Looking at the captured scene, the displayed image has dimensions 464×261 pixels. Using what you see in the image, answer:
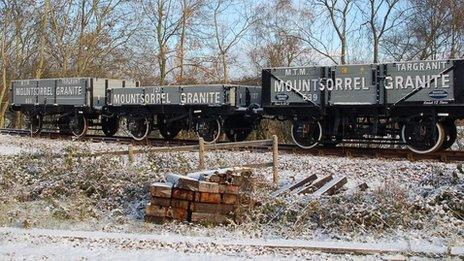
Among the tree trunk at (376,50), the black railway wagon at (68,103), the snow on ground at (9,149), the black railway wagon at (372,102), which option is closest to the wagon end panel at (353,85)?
the black railway wagon at (372,102)

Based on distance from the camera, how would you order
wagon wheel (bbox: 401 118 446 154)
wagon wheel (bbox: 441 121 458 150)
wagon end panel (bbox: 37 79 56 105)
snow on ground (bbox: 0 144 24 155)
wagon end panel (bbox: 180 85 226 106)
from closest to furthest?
wagon wheel (bbox: 401 118 446 154)
wagon wheel (bbox: 441 121 458 150)
snow on ground (bbox: 0 144 24 155)
wagon end panel (bbox: 180 85 226 106)
wagon end panel (bbox: 37 79 56 105)

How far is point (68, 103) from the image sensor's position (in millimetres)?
24094

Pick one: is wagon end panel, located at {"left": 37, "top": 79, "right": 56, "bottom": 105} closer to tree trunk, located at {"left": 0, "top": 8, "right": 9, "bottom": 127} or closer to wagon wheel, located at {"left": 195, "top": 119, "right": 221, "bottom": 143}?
wagon wheel, located at {"left": 195, "top": 119, "right": 221, "bottom": 143}

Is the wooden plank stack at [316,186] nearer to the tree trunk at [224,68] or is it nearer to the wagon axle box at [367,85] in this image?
the wagon axle box at [367,85]

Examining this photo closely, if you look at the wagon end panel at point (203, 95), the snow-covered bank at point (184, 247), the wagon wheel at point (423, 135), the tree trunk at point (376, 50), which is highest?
the tree trunk at point (376, 50)

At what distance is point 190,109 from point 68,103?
23.3ft

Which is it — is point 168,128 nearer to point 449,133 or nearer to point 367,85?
point 367,85

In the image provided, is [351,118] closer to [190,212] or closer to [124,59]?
[190,212]

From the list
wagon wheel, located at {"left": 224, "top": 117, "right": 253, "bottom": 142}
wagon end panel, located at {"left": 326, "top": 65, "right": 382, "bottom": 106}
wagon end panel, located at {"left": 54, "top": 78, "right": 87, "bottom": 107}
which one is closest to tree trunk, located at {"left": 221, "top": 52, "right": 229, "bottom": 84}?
wagon end panel, located at {"left": 54, "top": 78, "right": 87, "bottom": 107}

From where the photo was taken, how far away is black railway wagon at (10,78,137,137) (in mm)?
23484

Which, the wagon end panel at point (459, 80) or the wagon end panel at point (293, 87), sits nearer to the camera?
the wagon end panel at point (459, 80)

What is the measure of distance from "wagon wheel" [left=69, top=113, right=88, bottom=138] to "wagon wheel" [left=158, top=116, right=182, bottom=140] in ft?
13.5

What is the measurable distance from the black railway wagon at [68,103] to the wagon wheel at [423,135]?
42.1 ft

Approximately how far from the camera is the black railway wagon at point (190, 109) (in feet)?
61.5
